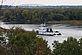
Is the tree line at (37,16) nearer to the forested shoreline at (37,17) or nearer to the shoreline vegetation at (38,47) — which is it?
the forested shoreline at (37,17)

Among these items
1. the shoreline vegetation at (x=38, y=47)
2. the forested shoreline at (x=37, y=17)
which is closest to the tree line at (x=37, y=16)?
the forested shoreline at (x=37, y=17)

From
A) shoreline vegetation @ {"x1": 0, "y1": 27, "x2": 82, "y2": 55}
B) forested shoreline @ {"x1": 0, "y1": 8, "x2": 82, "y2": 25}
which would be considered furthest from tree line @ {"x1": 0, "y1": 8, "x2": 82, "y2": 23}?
shoreline vegetation @ {"x1": 0, "y1": 27, "x2": 82, "y2": 55}

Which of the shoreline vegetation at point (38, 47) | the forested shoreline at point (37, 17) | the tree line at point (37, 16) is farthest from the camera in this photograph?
the tree line at point (37, 16)

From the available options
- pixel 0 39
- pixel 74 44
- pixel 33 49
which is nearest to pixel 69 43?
pixel 74 44

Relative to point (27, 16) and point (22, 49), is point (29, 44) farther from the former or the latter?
point (27, 16)

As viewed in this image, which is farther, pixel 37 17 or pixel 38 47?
pixel 37 17

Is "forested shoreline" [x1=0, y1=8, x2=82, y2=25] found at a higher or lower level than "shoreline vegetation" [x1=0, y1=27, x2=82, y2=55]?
lower

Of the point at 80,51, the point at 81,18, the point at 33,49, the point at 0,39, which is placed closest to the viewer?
the point at 80,51

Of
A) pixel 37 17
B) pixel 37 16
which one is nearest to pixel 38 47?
pixel 37 17

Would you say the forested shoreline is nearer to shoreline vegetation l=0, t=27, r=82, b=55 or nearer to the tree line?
the tree line

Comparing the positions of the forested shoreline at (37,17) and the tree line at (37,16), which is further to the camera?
the tree line at (37,16)

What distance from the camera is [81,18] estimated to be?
82.3 feet

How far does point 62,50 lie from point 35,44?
1013mm

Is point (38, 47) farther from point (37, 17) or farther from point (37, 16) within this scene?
point (37, 16)
